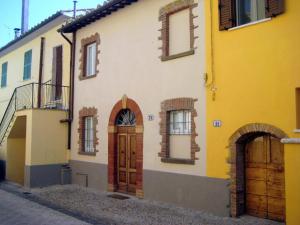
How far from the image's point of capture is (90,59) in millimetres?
14102

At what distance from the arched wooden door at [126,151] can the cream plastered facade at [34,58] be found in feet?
13.7

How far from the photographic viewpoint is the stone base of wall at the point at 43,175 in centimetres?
1324

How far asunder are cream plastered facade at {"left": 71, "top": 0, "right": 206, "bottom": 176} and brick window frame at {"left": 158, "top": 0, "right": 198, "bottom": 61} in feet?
0.41

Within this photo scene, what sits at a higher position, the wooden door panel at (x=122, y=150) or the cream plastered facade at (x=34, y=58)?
the cream plastered facade at (x=34, y=58)

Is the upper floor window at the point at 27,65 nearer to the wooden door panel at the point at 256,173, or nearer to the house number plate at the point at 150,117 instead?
the house number plate at the point at 150,117

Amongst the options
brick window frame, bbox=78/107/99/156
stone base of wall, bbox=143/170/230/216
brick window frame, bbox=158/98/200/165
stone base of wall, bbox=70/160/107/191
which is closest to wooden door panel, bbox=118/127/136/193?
stone base of wall, bbox=70/160/107/191

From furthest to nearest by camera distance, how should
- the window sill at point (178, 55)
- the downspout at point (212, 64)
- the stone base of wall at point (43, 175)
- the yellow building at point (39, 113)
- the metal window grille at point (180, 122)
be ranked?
the yellow building at point (39, 113) → the stone base of wall at point (43, 175) → the metal window grille at point (180, 122) → the window sill at point (178, 55) → the downspout at point (212, 64)

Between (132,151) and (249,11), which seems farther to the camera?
(132,151)

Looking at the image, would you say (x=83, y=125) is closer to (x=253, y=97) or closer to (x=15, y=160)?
(x=15, y=160)

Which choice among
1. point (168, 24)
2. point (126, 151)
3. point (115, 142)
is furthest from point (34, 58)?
point (168, 24)

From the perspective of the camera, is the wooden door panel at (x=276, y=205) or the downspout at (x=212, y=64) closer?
the wooden door panel at (x=276, y=205)

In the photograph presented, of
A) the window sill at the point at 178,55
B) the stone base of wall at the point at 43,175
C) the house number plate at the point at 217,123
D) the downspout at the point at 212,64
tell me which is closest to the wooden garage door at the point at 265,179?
the house number plate at the point at 217,123

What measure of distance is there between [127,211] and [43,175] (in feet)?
18.3

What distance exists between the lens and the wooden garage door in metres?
7.90
